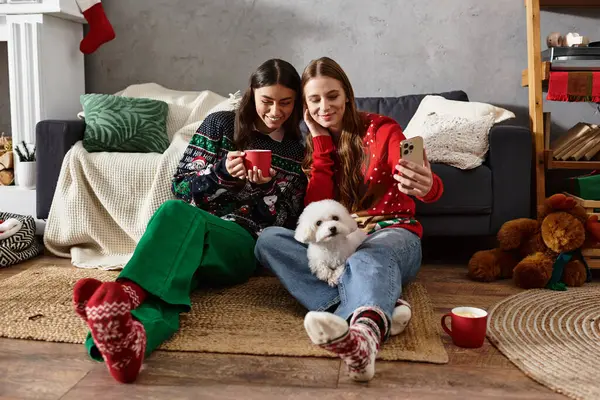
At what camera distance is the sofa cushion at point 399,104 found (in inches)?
115

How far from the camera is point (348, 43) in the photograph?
3203mm

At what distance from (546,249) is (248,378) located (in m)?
1.30

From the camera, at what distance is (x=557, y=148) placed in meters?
2.67

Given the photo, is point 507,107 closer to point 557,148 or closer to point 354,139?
point 557,148

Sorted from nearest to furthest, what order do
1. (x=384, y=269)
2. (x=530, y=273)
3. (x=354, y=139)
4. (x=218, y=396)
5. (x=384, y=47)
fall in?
(x=218, y=396), (x=384, y=269), (x=354, y=139), (x=530, y=273), (x=384, y=47)

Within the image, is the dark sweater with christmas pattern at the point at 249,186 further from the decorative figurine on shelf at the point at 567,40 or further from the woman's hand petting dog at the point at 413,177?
the decorative figurine on shelf at the point at 567,40

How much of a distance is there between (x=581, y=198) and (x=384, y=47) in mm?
1289

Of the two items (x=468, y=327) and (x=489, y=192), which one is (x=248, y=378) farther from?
(x=489, y=192)

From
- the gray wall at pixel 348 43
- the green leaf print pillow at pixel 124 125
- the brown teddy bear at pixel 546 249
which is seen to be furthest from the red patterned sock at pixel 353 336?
the gray wall at pixel 348 43

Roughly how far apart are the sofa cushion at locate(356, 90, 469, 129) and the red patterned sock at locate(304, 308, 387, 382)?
67.0 inches

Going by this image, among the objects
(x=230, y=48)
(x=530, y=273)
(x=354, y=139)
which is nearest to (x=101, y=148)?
(x=230, y=48)

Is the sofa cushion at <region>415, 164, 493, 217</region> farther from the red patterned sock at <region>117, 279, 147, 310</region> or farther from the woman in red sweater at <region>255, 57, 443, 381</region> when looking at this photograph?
the red patterned sock at <region>117, 279, 147, 310</region>

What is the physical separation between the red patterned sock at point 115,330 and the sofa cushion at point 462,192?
1383mm

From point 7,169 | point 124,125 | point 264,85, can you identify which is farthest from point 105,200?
point 264,85
